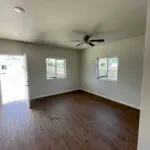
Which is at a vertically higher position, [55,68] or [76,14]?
[76,14]

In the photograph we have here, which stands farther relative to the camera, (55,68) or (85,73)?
(85,73)

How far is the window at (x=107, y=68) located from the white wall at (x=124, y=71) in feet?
0.66

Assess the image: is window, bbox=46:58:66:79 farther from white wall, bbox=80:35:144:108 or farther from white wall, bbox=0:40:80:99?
white wall, bbox=80:35:144:108

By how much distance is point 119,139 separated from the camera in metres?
2.30

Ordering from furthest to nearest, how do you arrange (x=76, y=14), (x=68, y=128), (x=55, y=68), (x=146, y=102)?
(x=55, y=68), (x=68, y=128), (x=76, y=14), (x=146, y=102)

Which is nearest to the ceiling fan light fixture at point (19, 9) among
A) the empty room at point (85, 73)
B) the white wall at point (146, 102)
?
the empty room at point (85, 73)

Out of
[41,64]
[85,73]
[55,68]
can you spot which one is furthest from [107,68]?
[41,64]

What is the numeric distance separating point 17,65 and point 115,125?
856 cm

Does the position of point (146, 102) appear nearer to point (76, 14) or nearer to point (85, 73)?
point (76, 14)

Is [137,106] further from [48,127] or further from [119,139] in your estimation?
[48,127]

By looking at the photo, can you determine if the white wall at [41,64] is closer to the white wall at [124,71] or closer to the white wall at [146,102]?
the white wall at [124,71]

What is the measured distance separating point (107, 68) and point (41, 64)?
3.17 metres

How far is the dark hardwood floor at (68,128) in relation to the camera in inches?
84.7

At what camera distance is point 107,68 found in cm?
515
